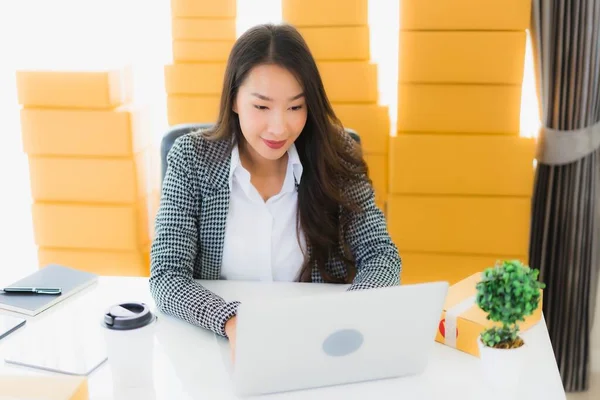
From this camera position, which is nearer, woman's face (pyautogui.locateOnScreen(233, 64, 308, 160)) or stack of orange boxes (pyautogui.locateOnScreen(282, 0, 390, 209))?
woman's face (pyautogui.locateOnScreen(233, 64, 308, 160))

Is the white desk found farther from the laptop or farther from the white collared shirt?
the white collared shirt

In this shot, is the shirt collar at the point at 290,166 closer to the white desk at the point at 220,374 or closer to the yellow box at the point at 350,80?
the white desk at the point at 220,374

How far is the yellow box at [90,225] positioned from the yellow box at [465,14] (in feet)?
4.14

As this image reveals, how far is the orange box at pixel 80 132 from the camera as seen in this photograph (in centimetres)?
277

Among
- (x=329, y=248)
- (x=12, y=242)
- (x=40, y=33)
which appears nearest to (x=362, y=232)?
(x=329, y=248)

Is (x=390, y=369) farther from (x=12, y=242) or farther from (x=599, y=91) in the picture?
(x=12, y=242)

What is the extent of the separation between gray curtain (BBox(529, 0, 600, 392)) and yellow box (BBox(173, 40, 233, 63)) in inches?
44.5

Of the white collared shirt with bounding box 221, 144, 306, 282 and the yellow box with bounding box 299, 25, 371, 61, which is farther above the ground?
the yellow box with bounding box 299, 25, 371, 61

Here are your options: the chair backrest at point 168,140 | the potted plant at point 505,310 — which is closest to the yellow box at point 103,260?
the chair backrest at point 168,140

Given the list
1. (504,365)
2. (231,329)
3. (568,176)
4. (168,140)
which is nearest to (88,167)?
(168,140)

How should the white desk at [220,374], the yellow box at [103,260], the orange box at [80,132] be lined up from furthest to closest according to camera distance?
the yellow box at [103,260] → the orange box at [80,132] → the white desk at [220,374]

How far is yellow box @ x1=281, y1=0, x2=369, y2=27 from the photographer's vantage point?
2.61 m

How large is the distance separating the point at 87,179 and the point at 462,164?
4.68ft

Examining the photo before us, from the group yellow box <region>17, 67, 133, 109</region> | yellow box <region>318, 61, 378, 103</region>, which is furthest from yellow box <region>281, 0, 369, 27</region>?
yellow box <region>17, 67, 133, 109</region>
